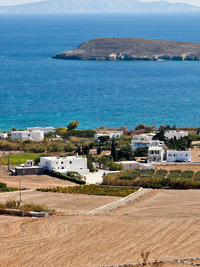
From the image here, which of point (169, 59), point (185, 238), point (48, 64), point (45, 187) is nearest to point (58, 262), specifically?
point (185, 238)

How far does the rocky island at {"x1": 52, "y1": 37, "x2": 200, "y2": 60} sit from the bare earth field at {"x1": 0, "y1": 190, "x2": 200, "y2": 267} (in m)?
136

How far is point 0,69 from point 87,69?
25.1 metres

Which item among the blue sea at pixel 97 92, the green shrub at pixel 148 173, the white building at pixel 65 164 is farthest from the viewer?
the blue sea at pixel 97 92

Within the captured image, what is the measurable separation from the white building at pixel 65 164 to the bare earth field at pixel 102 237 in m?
16.5

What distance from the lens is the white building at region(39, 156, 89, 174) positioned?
4778 cm

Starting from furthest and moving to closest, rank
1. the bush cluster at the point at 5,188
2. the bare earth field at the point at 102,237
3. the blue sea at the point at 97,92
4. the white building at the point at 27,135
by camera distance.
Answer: the blue sea at the point at 97,92 < the white building at the point at 27,135 < the bush cluster at the point at 5,188 < the bare earth field at the point at 102,237

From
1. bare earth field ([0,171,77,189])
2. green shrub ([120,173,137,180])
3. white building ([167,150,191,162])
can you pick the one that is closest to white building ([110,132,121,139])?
white building ([167,150,191,162])

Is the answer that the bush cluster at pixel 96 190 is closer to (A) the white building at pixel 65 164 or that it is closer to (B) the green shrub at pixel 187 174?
(B) the green shrub at pixel 187 174

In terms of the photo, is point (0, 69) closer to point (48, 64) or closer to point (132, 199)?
point (48, 64)

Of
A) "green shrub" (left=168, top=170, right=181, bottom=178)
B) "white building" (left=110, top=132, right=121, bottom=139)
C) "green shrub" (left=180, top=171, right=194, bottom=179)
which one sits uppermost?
"green shrub" (left=180, top=171, right=194, bottom=179)

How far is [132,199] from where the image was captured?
3550cm

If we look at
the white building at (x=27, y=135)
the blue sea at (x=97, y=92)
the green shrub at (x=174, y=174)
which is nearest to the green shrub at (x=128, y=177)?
the green shrub at (x=174, y=174)

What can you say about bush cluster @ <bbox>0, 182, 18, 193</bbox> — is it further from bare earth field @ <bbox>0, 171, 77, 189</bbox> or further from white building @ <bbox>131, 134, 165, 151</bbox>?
white building @ <bbox>131, 134, 165, 151</bbox>

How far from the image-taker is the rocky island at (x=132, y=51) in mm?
164375
